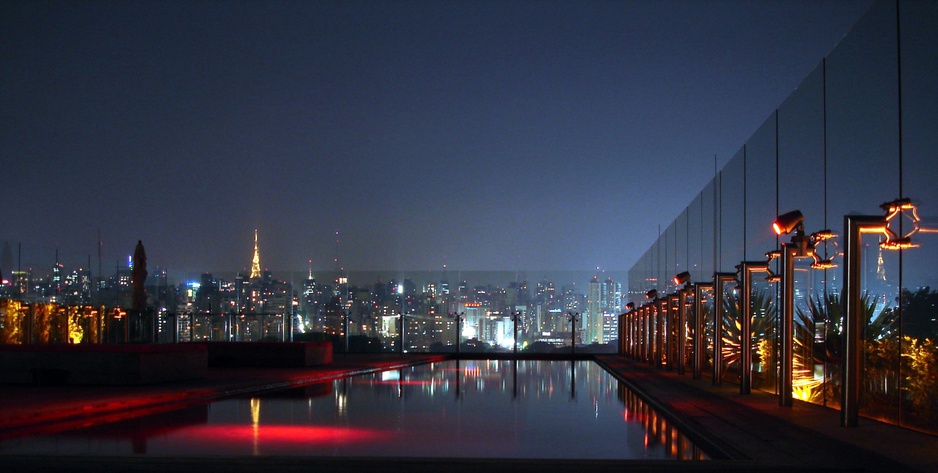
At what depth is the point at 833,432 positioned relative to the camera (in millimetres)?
8141

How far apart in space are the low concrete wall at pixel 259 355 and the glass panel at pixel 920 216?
15371 mm

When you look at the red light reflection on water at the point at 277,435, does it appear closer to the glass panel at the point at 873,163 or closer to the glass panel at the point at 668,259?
the glass panel at the point at 873,163

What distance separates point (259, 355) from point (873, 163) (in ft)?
51.4

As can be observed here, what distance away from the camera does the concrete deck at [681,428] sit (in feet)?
20.7

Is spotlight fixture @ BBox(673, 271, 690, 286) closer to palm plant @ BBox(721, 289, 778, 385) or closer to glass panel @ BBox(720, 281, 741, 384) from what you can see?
glass panel @ BBox(720, 281, 741, 384)

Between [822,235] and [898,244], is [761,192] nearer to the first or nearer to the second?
[822,235]

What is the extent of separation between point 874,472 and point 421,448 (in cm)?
332

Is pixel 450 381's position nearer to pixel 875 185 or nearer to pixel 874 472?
pixel 875 185

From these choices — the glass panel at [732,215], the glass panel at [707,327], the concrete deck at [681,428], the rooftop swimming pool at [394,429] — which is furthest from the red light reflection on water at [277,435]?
the glass panel at [707,327]

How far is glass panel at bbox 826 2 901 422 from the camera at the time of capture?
8930 mm

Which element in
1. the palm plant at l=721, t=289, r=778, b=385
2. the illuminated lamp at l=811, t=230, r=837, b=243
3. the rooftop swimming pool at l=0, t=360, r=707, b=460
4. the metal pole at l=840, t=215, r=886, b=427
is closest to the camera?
the rooftop swimming pool at l=0, t=360, r=707, b=460

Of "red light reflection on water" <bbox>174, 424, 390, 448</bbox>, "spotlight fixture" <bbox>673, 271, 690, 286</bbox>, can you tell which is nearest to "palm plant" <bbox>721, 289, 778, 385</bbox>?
"spotlight fixture" <bbox>673, 271, 690, 286</bbox>

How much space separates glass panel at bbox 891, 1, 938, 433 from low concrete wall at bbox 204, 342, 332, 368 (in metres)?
15.4

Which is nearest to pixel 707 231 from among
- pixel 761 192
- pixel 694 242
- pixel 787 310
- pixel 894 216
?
pixel 694 242
